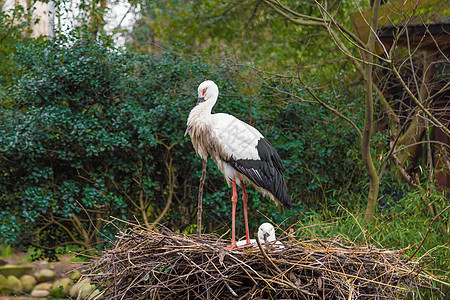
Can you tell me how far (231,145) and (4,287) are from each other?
224 inches

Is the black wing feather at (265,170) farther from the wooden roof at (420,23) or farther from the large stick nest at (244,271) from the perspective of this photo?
the wooden roof at (420,23)

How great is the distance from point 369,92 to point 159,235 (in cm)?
314

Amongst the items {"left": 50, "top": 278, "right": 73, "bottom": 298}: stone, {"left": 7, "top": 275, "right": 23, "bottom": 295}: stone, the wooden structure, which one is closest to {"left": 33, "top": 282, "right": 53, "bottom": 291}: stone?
{"left": 50, "top": 278, "right": 73, "bottom": 298}: stone

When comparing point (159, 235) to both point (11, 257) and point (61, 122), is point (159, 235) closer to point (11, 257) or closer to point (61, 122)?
point (61, 122)

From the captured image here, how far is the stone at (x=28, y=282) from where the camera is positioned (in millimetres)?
8229

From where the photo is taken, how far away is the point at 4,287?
800 cm

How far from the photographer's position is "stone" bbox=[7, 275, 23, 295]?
8.14 metres

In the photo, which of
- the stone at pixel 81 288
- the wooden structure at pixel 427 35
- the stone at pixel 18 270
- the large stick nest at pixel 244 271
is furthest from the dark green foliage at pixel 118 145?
the stone at pixel 18 270

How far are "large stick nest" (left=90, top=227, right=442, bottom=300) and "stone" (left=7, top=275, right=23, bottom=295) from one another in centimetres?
538

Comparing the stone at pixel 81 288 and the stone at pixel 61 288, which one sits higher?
the stone at pixel 81 288

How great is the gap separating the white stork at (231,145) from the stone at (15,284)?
17.9 feet

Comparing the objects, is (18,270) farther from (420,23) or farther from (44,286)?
(420,23)

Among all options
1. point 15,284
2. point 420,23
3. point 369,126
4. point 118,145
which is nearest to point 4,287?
point 15,284

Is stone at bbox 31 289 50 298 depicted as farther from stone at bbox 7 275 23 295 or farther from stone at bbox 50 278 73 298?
stone at bbox 7 275 23 295
